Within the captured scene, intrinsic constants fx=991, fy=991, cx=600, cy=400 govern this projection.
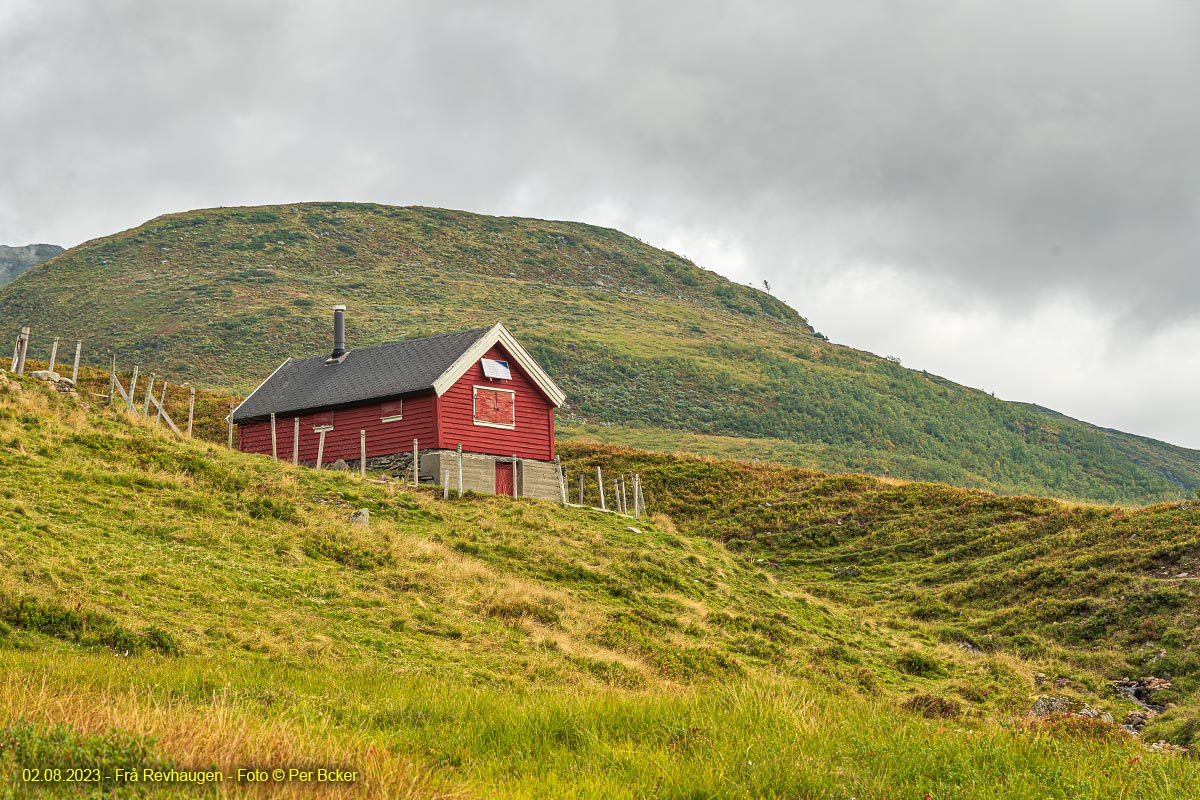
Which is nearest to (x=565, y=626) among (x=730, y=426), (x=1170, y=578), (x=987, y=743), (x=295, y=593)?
(x=295, y=593)

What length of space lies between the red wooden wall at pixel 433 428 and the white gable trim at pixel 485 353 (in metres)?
0.30

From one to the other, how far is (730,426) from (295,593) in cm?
7736

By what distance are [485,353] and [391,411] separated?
4.52 metres

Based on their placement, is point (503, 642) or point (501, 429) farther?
point (501, 429)

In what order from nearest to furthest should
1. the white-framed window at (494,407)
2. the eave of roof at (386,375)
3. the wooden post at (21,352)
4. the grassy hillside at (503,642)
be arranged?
the grassy hillside at (503,642), the wooden post at (21,352), the eave of roof at (386,375), the white-framed window at (494,407)

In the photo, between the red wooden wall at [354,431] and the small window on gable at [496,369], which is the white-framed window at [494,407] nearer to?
the small window on gable at [496,369]

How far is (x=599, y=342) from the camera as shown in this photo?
353 ft

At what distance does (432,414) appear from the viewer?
38438 mm

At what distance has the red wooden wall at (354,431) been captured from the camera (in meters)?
38.8

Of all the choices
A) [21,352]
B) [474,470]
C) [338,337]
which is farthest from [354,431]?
[21,352]

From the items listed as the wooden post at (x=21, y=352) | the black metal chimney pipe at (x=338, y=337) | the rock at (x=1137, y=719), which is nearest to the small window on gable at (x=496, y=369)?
the black metal chimney pipe at (x=338, y=337)

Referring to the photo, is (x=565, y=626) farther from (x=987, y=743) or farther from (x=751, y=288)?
(x=751, y=288)

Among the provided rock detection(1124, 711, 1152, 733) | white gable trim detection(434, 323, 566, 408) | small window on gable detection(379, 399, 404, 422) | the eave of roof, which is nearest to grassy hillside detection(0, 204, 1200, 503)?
the eave of roof

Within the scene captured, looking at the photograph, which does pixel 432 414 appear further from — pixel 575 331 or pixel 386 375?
pixel 575 331
